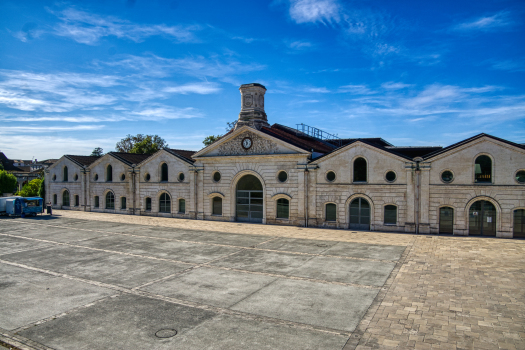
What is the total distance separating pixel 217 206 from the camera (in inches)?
1419

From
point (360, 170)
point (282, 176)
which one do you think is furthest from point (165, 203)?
point (360, 170)

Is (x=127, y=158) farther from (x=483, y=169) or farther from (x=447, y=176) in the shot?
(x=483, y=169)

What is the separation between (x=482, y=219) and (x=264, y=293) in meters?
19.7

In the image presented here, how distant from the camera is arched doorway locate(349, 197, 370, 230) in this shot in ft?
95.7

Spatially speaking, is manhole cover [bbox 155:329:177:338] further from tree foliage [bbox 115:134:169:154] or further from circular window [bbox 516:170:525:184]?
tree foliage [bbox 115:134:169:154]

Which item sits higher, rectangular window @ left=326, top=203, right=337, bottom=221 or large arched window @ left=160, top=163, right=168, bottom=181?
large arched window @ left=160, top=163, right=168, bottom=181

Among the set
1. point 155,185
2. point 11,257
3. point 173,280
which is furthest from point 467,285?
point 155,185

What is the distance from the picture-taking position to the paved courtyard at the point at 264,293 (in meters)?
10.2

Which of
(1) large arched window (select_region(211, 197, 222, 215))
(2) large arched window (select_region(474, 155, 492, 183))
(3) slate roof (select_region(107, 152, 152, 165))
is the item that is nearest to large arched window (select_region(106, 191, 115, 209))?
(3) slate roof (select_region(107, 152, 152, 165))

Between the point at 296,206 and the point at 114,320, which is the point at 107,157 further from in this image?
the point at 114,320

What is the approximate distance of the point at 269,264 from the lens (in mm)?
18422

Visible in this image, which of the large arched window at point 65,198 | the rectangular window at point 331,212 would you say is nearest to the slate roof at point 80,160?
the large arched window at point 65,198

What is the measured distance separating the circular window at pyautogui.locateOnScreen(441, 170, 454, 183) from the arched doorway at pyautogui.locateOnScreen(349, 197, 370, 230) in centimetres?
601

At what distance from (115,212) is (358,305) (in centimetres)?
3713
